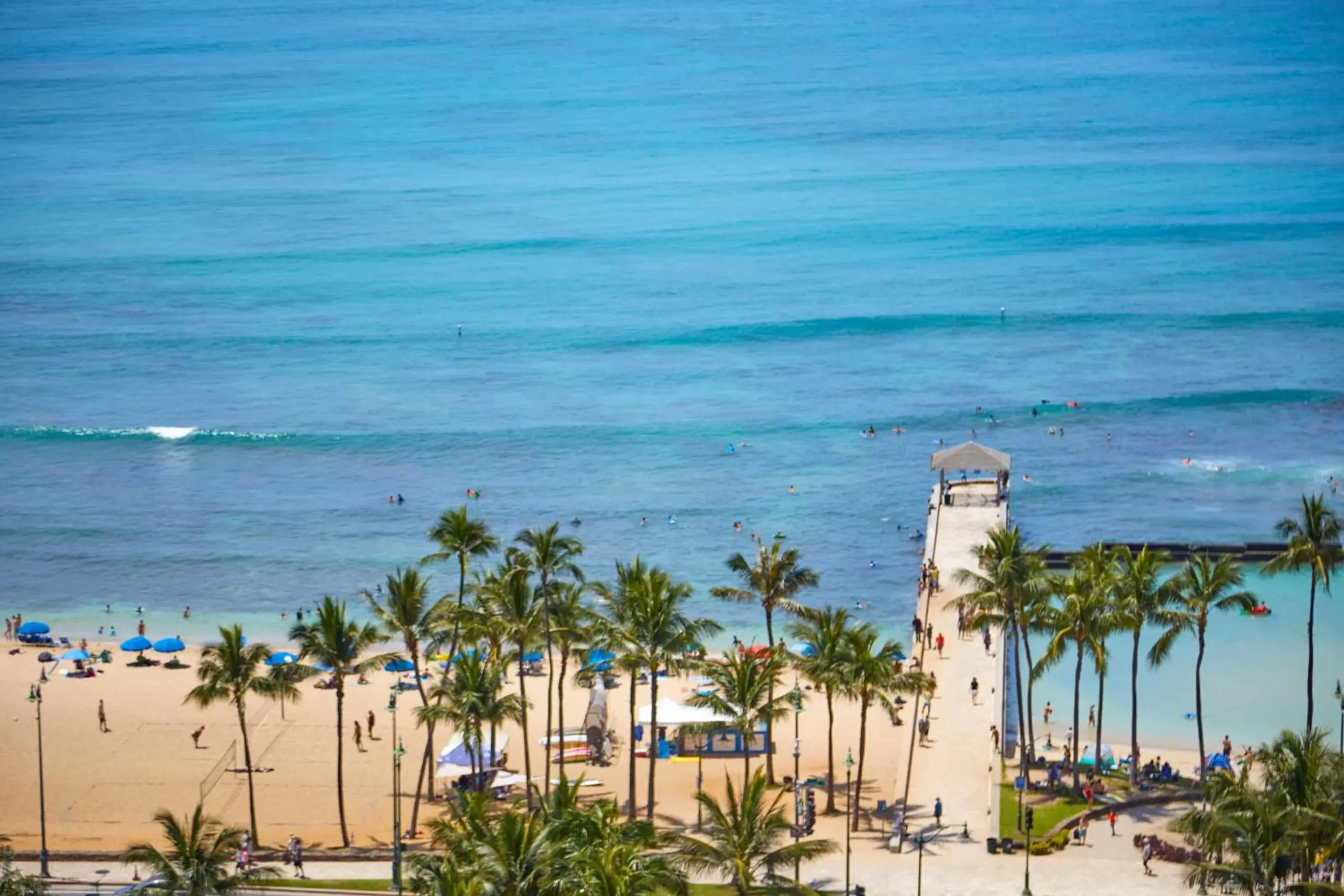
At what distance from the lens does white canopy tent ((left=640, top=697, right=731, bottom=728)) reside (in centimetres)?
5897

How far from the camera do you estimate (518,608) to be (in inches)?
2106

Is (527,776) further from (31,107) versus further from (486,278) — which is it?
(31,107)

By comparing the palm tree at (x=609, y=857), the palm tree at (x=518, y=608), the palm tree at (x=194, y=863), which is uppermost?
the palm tree at (x=518, y=608)

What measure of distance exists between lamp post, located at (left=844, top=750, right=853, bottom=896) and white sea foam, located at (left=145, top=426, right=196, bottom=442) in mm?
52525

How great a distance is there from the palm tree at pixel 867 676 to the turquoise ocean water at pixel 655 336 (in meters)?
14.6

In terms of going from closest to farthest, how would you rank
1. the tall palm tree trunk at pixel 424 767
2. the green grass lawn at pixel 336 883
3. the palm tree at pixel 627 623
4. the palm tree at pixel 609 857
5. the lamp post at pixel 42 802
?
the palm tree at pixel 609 857 < the green grass lawn at pixel 336 883 < the lamp post at pixel 42 802 < the palm tree at pixel 627 623 < the tall palm tree trunk at pixel 424 767

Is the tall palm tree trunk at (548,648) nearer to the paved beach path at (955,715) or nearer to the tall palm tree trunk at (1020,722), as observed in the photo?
the paved beach path at (955,715)

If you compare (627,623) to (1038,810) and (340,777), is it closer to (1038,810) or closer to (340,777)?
(340,777)

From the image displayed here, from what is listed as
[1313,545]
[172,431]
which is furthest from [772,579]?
[172,431]

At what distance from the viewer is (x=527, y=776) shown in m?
53.3

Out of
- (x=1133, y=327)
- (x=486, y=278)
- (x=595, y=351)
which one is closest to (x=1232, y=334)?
(x=1133, y=327)

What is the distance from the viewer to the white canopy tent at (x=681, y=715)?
59.0m

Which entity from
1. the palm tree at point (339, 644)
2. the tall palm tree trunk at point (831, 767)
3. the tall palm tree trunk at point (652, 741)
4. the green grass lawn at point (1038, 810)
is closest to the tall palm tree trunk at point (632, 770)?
the tall palm tree trunk at point (652, 741)

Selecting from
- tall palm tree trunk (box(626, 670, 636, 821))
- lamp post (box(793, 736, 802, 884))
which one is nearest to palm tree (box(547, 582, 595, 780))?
tall palm tree trunk (box(626, 670, 636, 821))
